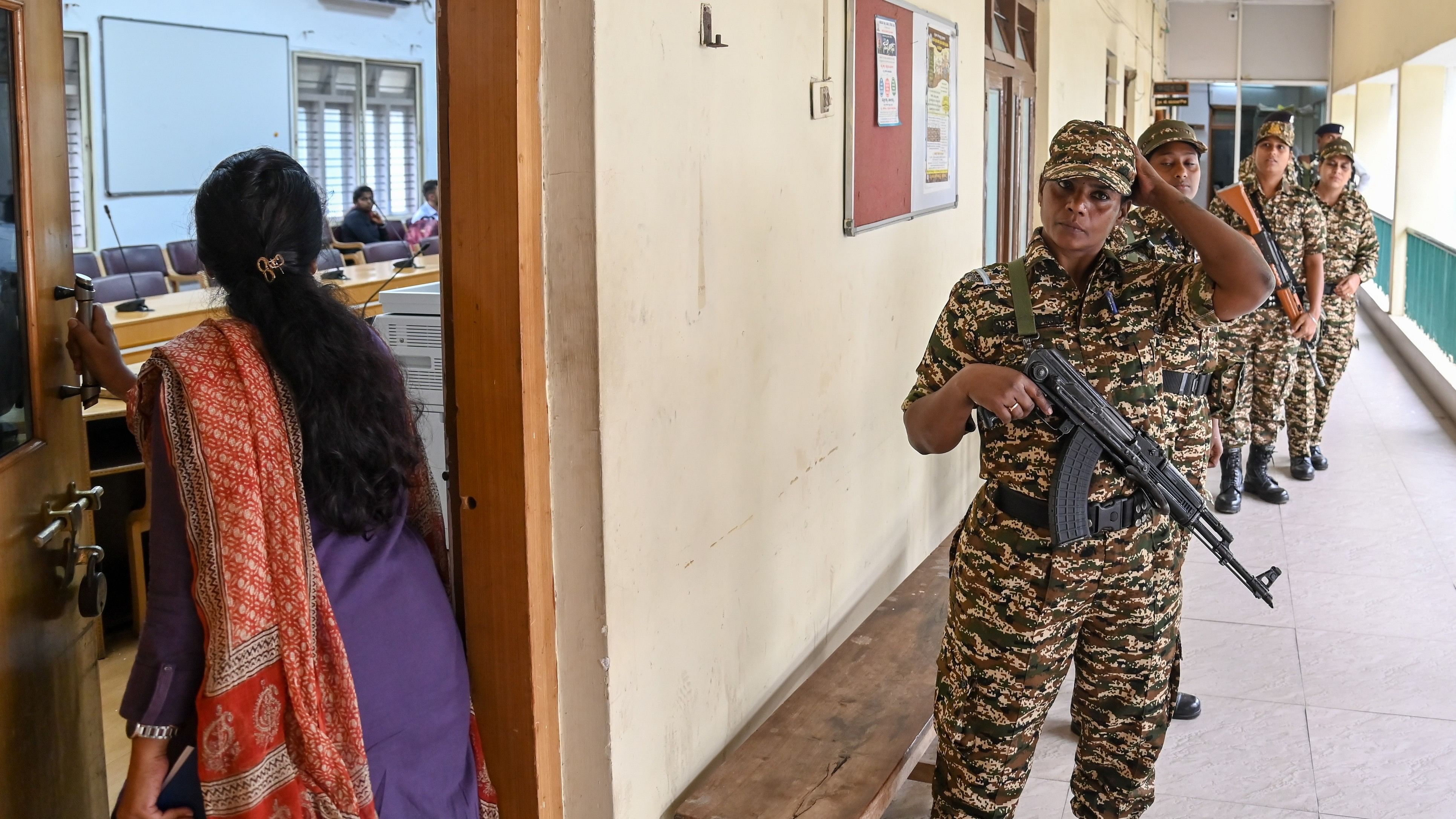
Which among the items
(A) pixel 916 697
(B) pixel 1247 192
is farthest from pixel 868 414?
(B) pixel 1247 192

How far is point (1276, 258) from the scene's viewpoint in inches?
188

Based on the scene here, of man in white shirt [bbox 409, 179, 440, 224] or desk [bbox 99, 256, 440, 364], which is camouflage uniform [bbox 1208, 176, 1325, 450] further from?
man in white shirt [bbox 409, 179, 440, 224]

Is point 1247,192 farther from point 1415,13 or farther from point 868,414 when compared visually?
point 1415,13

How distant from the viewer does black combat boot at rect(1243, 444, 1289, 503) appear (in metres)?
5.40

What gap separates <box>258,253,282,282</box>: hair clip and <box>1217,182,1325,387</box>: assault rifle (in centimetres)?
343

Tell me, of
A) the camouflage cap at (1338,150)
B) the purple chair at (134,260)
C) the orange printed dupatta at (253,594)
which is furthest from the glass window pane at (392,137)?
the orange printed dupatta at (253,594)

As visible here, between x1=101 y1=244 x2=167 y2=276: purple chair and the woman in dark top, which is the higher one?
x1=101 y1=244 x2=167 y2=276: purple chair

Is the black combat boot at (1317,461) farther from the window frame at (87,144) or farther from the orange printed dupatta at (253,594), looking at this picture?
the window frame at (87,144)

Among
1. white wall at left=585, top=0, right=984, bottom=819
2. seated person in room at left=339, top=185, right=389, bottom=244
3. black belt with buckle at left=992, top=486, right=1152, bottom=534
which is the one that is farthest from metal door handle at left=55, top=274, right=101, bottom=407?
seated person in room at left=339, top=185, right=389, bottom=244

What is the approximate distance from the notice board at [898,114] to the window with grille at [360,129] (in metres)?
8.28

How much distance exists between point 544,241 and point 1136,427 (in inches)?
40.2

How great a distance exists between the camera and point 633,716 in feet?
6.71

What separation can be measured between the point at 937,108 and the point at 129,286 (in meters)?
4.65

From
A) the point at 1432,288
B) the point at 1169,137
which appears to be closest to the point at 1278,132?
the point at 1169,137
